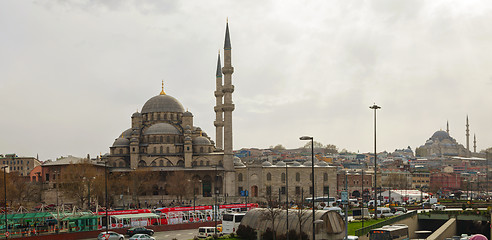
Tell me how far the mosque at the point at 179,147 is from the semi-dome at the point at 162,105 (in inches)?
6.3

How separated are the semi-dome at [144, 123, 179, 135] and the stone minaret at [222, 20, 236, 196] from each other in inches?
392

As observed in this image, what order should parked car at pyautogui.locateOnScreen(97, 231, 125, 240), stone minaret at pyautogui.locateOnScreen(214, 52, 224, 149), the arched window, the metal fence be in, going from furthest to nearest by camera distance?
stone minaret at pyautogui.locateOnScreen(214, 52, 224, 149)
the arched window
parked car at pyautogui.locateOnScreen(97, 231, 125, 240)
the metal fence

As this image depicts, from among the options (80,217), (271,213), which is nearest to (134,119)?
(80,217)

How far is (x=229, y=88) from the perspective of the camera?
277ft

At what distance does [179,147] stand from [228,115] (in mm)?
10898

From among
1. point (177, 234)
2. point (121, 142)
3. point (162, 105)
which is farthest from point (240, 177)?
point (177, 234)

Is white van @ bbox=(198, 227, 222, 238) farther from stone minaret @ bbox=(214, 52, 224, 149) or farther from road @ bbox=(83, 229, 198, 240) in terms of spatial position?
stone minaret @ bbox=(214, 52, 224, 149)

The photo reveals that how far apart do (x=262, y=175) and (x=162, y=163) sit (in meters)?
14.9

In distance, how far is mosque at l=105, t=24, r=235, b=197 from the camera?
8475 centimetres

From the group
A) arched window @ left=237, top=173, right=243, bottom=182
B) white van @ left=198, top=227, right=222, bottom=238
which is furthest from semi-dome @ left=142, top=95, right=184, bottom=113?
white van @ left=198, top=227, right=222, bottom=238

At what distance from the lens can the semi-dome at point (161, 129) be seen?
90062mm

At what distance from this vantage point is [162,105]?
95.2 m

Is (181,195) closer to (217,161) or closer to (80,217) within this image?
(217,161)

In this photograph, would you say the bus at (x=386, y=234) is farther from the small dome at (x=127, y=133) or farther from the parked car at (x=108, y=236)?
the small dome at (x=127, y=133)
